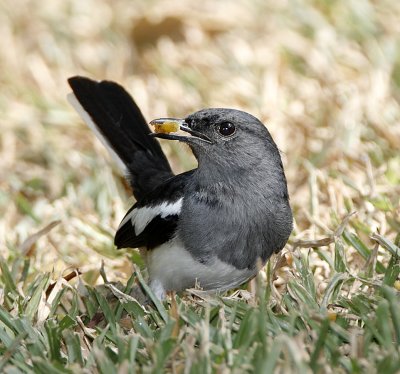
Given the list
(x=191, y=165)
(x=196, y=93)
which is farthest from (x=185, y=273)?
(x=196, y=93)

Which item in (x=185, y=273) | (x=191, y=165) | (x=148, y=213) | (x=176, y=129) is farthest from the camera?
(x=191, y=165)

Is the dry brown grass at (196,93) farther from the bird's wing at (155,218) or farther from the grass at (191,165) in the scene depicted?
the bird's wing at (155,218)

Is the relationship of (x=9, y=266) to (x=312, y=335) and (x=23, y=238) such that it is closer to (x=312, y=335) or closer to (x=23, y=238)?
(x=23, y=238)

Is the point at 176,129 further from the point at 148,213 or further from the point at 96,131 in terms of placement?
the point at 96,131

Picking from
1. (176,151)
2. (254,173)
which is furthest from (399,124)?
(254,173)

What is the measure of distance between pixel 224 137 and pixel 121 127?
125 centimetres

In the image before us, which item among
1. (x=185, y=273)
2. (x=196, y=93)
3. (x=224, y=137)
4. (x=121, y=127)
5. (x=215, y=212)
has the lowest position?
(x=185, y=273)

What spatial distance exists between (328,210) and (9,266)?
6.40ft

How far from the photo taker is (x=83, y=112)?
221 inches

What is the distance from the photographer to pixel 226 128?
4.45 meters

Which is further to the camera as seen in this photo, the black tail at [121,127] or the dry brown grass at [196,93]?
the dry brown grass at [196,93]

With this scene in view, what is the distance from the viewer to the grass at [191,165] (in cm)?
336

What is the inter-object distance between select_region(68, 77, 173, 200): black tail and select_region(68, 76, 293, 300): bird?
0.71m

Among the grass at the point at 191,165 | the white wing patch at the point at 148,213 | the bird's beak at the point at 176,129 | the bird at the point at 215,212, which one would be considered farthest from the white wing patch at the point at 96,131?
the bird's beak at the point at 176,129
